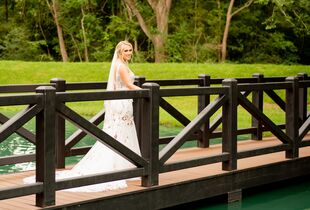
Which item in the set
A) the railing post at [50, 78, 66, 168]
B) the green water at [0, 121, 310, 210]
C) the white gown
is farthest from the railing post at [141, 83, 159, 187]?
the railing post at [50, 78, 66, 168]

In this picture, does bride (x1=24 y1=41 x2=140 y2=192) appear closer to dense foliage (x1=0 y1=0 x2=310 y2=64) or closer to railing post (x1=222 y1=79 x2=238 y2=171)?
railing post (x1=222 y1=79 x2=238 y2=171)

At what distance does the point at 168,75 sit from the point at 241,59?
12710mm

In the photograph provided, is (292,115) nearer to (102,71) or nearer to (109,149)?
(109,149)

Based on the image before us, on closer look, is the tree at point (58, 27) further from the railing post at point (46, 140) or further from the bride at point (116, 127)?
the railing post at point (46, 140)

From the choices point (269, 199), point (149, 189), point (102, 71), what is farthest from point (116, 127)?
point (102, 71)

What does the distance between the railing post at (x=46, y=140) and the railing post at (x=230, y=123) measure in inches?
120

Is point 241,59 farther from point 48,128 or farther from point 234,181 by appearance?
point 48,128

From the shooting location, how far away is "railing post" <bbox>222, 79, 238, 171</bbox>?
902cm

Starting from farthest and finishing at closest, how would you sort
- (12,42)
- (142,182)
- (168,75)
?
(12,42) < (168,75) < (142,182)

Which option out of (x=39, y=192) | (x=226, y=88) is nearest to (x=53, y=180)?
(x=39, y=192)

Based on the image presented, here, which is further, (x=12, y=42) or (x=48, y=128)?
(x=12, y=42)

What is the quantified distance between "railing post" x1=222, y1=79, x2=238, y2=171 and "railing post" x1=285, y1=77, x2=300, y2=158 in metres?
1.52

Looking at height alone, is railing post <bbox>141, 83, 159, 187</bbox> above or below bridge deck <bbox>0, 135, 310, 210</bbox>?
above

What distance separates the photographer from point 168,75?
2895 centimetres
